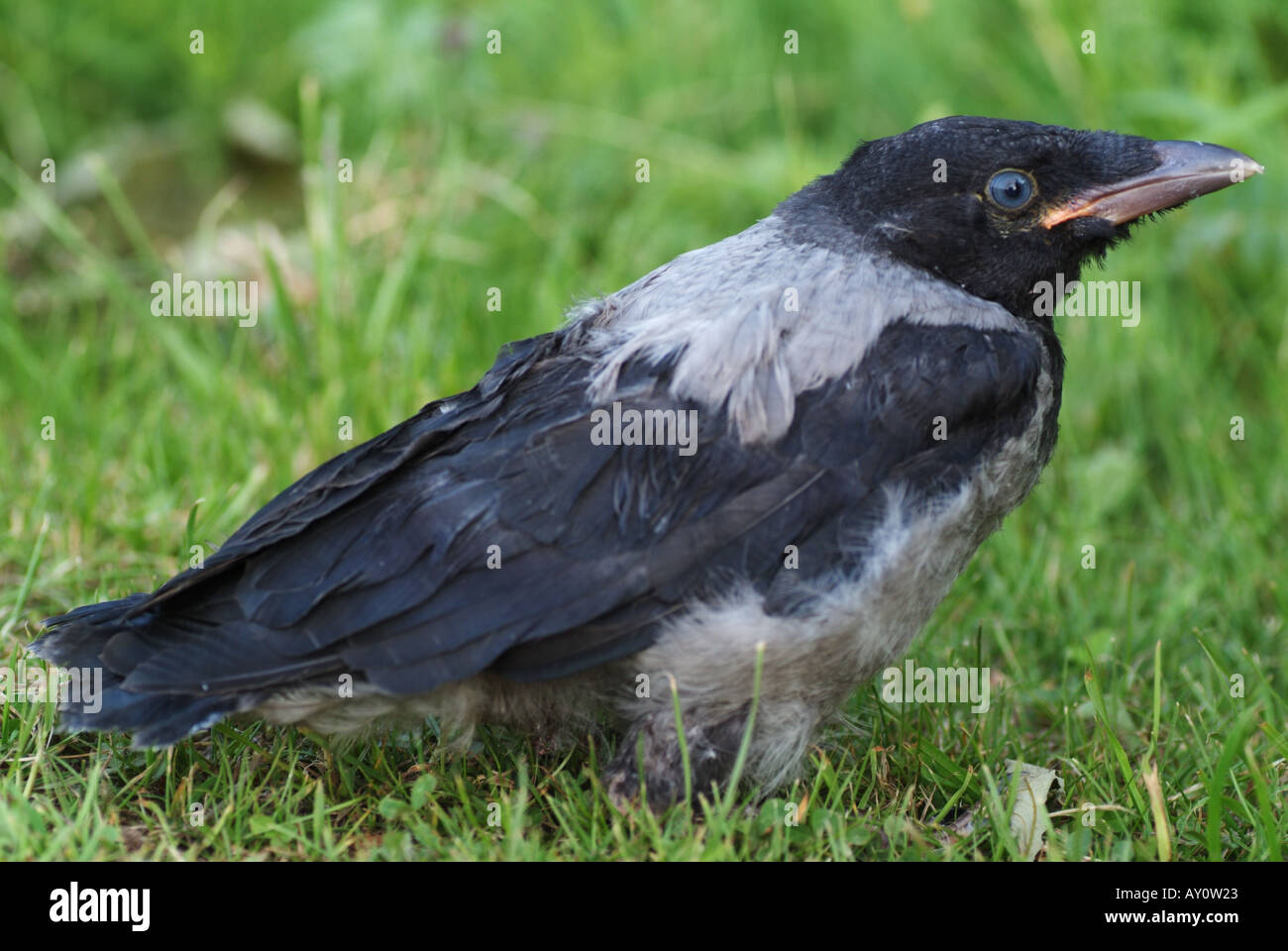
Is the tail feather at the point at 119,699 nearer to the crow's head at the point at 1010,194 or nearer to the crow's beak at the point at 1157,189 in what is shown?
the crow's head at the point at 1010,194

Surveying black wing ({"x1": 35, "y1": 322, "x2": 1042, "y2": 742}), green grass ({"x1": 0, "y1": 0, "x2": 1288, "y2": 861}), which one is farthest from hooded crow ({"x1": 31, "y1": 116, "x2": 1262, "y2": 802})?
green grass ({"x1": 0, "y1": 0, "x2": 1288, "y2": 861})

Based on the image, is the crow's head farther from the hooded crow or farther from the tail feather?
the tail feather

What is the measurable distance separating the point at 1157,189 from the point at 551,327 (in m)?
→ 2.28

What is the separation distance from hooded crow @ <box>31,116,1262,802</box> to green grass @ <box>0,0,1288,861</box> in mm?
209

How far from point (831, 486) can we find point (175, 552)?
2.04m

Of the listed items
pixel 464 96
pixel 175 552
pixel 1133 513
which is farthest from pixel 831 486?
pixel 464 96

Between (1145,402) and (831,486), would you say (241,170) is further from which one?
(831,486)

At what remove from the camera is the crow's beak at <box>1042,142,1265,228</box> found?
3.17 m

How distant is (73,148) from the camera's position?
6703 millimetres

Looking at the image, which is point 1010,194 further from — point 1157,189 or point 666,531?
point 666,531

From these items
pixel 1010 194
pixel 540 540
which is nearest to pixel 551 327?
pixel 1010 194

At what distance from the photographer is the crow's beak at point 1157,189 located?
3172 mm

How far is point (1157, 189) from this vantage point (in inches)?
125
